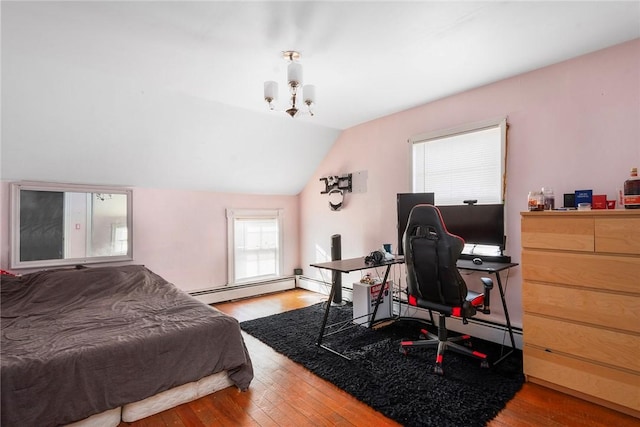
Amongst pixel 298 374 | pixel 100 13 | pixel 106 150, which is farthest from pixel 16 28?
pixel 298 374

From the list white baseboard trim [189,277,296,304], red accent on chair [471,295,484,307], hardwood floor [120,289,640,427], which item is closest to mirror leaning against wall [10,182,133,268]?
white baseboard trim [189,277,296,304]

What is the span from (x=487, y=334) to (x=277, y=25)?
3283 millimetres

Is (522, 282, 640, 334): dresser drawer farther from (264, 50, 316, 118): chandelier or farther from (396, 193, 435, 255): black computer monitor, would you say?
(264, 50, 316, 118): chandelier

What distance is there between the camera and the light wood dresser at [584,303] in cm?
199

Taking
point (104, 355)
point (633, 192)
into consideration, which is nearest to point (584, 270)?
point (633, 192)

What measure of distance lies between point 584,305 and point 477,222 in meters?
1.08

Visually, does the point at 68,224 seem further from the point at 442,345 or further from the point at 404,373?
the point at 442,345

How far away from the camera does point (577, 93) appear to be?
2.62m

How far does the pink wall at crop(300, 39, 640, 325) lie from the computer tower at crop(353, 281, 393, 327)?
1.29 ft

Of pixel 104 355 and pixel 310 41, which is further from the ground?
pixel 310 41

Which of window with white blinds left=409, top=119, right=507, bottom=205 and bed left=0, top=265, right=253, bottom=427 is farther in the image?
window with white blinds left=409, top=119, right=507, bottom=205

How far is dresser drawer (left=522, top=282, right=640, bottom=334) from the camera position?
199 cm

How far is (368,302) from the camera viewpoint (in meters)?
3.58

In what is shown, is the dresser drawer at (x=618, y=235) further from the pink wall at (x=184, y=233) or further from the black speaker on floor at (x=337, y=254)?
the pink wall at (x=184, y=233)
